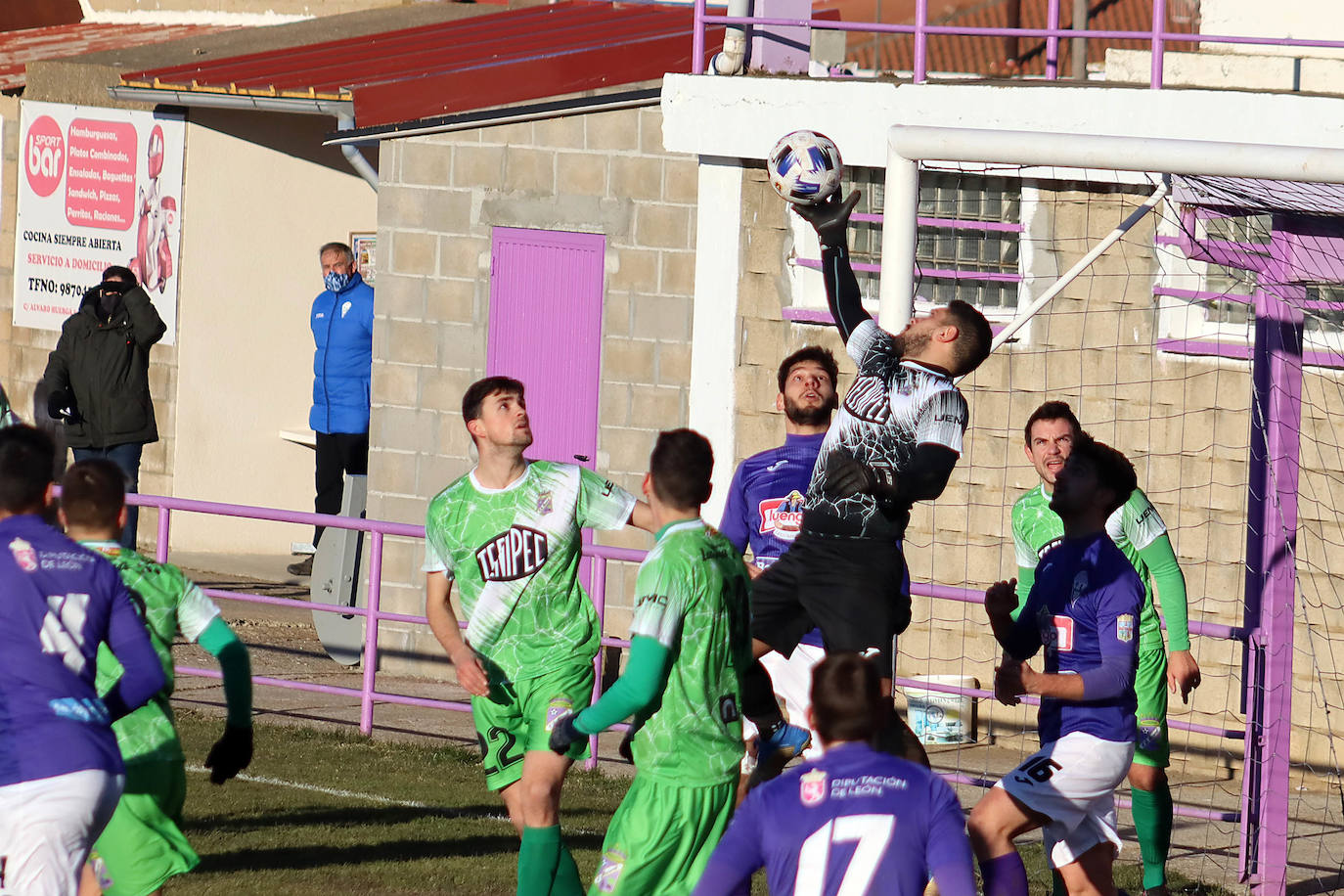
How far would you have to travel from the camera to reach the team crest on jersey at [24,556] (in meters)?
5.27

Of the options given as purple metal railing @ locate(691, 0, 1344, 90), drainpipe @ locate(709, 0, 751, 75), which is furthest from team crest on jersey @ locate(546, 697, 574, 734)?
drainpipe @ locate(709, 0, 751, 75)

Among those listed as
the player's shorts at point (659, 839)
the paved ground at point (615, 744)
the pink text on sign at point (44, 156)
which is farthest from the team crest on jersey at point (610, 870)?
the pink text on sign at point (44, 156)

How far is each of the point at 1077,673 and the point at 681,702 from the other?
1489 mm

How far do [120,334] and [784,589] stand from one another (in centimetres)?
799

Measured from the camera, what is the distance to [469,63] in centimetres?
1351

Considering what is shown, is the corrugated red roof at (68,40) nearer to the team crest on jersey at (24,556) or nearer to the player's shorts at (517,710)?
the player's shorts at (517,710)

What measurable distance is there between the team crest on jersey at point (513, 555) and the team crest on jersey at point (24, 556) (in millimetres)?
1971

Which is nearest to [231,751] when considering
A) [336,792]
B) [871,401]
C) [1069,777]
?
[871,401]

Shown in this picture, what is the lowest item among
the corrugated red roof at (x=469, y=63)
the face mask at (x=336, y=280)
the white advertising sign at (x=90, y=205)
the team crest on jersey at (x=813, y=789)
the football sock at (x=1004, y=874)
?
the football sock at (x=1004, y=874)

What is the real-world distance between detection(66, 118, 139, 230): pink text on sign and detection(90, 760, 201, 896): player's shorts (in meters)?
11.5

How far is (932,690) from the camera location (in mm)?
10156

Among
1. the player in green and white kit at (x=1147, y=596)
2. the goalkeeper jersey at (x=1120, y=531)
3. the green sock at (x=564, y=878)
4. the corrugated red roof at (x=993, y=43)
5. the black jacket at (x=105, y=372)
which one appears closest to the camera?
the green sock at (x=564, y=878)

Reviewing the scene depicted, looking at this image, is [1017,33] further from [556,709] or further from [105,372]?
[105,372]

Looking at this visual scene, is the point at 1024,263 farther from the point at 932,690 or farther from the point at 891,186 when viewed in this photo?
the point at 891,186
